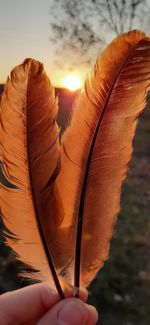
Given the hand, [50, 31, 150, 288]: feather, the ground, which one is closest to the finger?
the hand

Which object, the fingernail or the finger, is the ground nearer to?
the finger

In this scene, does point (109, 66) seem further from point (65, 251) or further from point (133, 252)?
point (133, 252)

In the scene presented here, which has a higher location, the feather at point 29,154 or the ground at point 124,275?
the feather at point 29,154

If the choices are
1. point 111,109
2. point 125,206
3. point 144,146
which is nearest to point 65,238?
point 111,109

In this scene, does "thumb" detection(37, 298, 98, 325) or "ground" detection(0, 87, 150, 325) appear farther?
"ground" detection(0, 87, 150, 325)

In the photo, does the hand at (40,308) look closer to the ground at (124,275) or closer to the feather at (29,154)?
the feather at (29,154)

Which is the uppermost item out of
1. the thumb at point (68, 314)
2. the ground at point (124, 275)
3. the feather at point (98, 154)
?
the feather at point (98, 154)

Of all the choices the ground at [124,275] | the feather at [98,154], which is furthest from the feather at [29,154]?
the ground at [124,275]
